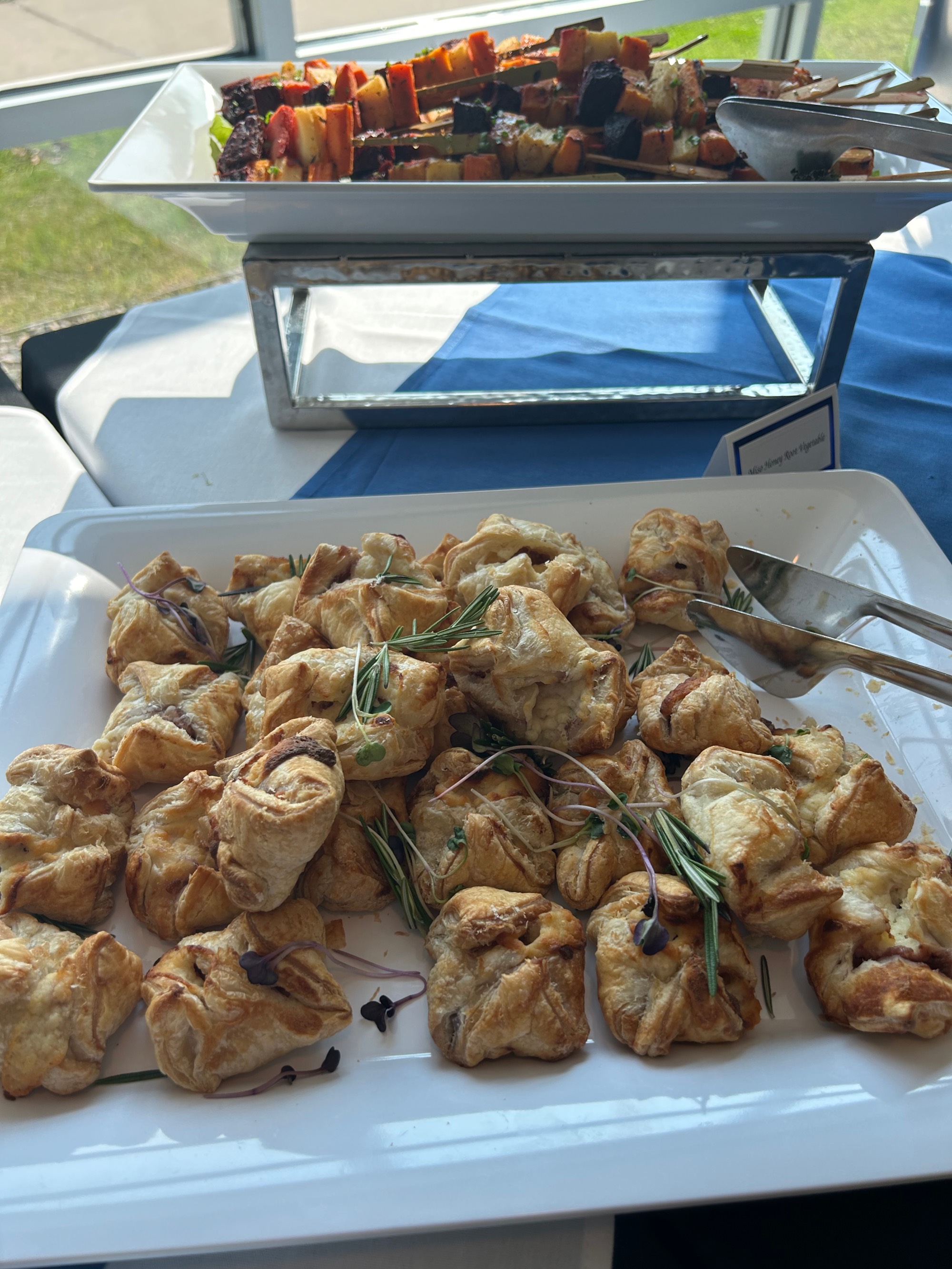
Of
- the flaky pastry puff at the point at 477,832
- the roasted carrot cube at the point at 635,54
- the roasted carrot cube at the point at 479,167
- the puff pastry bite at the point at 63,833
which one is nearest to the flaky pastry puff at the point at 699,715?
the flaky pastry puff at the point at 477,832

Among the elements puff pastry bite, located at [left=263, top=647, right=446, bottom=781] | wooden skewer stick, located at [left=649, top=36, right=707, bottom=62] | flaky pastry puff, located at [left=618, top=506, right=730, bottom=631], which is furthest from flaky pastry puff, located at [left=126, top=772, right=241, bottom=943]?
wooden skewer stick, located at [left=649, top=36, right=707, bottom=62]

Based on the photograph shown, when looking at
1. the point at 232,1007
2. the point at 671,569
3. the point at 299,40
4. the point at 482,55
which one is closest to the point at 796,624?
the point at 671,569

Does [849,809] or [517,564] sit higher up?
[517,564]

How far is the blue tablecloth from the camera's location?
80.7 inches

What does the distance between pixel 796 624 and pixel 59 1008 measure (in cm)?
113

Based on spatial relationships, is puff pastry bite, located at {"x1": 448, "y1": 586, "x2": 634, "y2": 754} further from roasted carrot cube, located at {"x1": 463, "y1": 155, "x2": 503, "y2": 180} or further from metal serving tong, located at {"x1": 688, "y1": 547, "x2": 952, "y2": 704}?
roasted carrot cube, located at {"x1": 463, "y1": 155, "x2": 503, "y2": 180}

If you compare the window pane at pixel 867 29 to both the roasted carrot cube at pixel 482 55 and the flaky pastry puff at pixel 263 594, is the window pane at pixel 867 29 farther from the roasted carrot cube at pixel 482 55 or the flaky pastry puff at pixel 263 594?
the flaky pastry puff at pixel 263 594

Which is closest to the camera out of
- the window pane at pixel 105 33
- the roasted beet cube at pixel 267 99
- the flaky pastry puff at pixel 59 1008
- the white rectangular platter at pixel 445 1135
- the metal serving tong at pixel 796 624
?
the white rectangular platter at pixel 445 1135

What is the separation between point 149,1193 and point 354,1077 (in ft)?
0.73

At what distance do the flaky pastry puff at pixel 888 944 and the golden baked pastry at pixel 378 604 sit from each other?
24.4 inches

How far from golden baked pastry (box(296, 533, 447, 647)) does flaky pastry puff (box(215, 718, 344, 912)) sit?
24cm

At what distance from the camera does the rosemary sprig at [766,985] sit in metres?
1.10

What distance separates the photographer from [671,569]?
1.53 m

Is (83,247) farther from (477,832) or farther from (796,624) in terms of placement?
(477,832)
